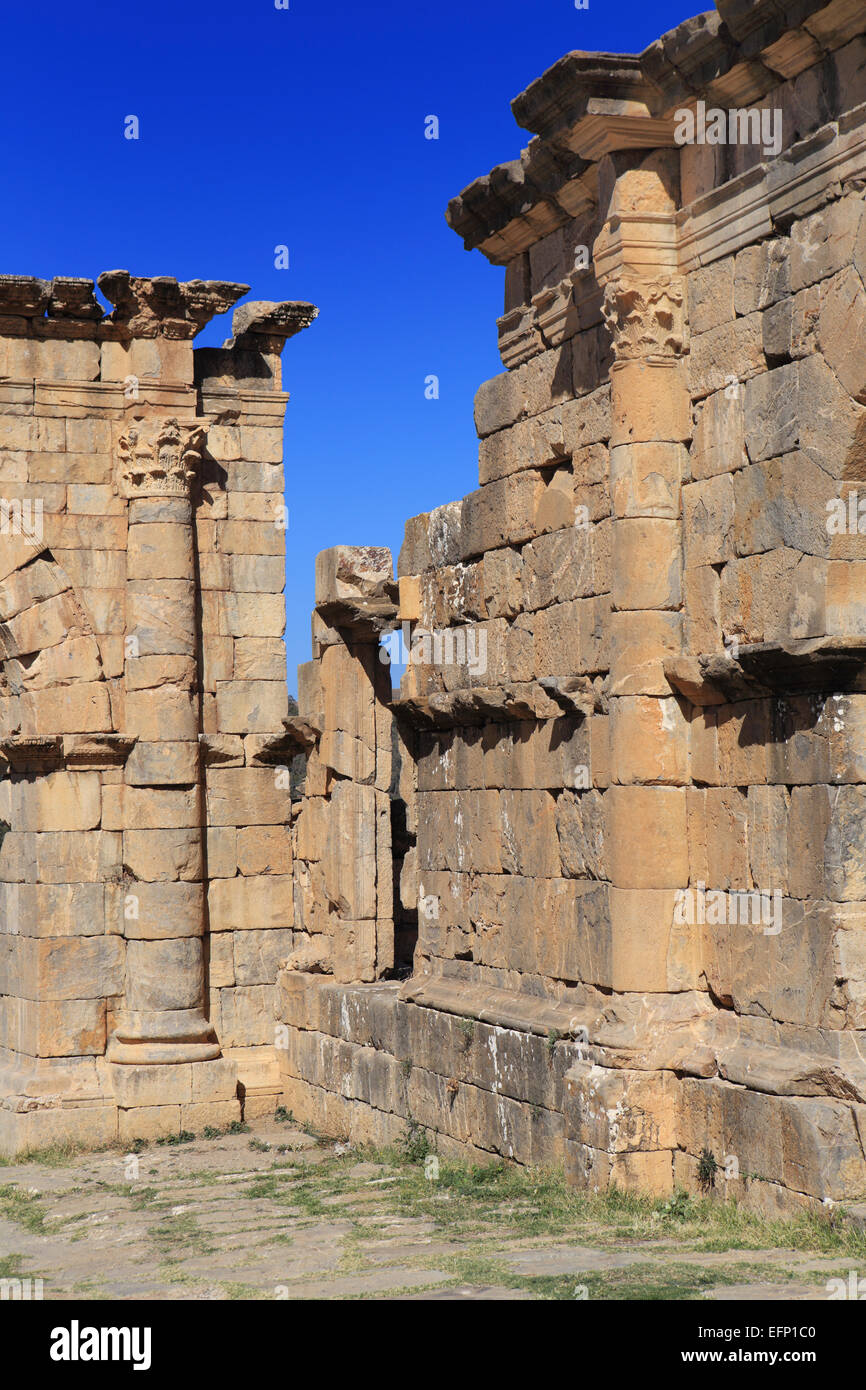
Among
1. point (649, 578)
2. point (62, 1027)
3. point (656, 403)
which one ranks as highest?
point (656, 403)

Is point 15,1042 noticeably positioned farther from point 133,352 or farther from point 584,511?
point 584,511

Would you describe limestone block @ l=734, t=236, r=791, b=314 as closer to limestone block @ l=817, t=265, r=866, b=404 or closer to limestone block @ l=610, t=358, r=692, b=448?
limestone block @ l=817, t=265, r=866, b=404

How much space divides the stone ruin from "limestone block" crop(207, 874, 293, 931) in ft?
0.14

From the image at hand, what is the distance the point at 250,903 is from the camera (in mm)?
13891

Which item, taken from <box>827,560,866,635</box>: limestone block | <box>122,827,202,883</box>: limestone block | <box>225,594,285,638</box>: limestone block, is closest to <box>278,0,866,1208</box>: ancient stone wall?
<box>827,560,866,635</box>: limestone block

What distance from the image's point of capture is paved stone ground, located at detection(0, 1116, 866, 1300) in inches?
261

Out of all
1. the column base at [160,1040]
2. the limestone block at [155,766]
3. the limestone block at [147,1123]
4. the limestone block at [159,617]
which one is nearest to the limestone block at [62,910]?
the column base at [160,1040]

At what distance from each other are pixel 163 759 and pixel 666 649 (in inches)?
231

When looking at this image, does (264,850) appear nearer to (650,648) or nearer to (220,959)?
(220,959)

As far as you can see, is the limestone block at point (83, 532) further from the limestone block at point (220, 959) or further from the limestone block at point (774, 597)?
the limestone block at point (774, 597)

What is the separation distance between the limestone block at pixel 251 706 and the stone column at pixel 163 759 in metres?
0.40

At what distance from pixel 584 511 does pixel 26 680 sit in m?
5.73

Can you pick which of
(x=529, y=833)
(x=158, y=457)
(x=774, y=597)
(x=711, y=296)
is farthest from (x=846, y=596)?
(x=158, y=457)

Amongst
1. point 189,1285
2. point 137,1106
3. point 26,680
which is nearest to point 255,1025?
point 137,1106
